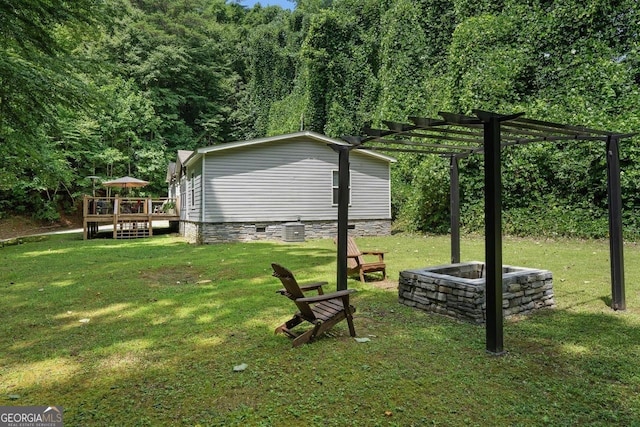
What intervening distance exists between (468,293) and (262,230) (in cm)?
1051

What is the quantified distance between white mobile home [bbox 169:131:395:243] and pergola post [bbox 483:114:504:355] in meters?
10.6

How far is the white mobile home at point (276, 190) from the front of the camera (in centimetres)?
1322

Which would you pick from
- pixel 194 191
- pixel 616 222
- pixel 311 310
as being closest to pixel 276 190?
pixel 194 191

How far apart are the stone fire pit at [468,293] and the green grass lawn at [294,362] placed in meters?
0.18

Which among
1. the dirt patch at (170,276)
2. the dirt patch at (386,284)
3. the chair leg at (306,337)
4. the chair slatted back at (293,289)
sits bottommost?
the chair leg at (306,337)

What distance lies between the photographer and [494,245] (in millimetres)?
3424

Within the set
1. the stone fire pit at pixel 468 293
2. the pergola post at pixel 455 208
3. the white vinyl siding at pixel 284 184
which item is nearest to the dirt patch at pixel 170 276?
the stone fire pit at pixel 468 293

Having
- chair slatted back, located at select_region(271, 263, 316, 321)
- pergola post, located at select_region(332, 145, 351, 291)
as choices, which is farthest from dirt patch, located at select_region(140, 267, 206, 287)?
chair slatted back, located at select_region(271, 263, 316, 321)

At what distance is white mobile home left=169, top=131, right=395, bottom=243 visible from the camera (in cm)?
1322

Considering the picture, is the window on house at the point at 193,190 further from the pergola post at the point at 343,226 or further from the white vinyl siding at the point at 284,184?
the pergola post at the point at 343,226

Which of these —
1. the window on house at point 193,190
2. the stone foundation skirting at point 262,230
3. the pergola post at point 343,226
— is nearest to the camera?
the pergola post at point 343,226

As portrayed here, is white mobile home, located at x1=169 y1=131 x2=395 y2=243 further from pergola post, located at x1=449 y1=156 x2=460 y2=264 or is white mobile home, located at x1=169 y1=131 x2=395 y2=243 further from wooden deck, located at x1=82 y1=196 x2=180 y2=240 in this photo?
pergola post, located at x1=449 y1=156 x2=460 y2=264

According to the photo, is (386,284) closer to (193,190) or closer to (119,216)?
(193,190)

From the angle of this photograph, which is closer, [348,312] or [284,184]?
[348,312]
